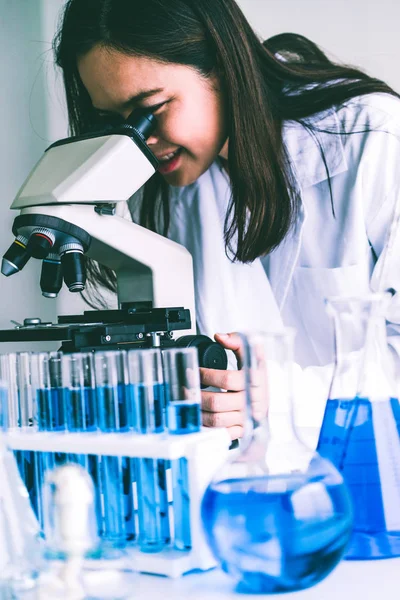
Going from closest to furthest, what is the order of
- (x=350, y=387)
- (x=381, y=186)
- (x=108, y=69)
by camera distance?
1. (x=350, y=387)
2. (x=108, y=69)
3. (x=381, y=186)

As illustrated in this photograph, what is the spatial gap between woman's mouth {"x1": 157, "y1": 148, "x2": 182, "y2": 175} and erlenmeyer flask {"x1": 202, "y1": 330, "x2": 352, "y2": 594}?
32.6 inches

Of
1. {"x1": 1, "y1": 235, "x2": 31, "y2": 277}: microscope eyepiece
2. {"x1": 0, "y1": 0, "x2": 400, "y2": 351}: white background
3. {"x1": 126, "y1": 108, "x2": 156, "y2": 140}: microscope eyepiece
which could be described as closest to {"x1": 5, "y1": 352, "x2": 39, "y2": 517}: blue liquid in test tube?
{"x1": 1, "y1": 235, "x2": 31, "y2": 277}: microscope eyepiece

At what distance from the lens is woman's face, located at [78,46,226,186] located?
1188 mm

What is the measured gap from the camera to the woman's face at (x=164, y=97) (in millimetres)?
1188

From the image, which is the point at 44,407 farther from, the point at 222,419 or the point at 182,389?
the point at 222,419

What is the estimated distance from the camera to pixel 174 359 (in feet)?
2.10

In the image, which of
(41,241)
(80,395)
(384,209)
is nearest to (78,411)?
(80,395)

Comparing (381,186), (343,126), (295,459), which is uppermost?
(343,126)

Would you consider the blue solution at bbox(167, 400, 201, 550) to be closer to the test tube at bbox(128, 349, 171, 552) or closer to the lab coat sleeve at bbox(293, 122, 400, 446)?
the test tube at bbox(128, 349, 171, 552)

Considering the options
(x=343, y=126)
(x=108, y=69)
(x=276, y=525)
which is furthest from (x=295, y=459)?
(x=343, y=126)

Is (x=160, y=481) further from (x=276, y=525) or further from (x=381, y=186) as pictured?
(x=381, y=186)

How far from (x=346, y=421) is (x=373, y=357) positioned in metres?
0.07

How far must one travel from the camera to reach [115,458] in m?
0.64

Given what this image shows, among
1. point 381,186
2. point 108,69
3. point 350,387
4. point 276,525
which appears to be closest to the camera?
point 276,525
